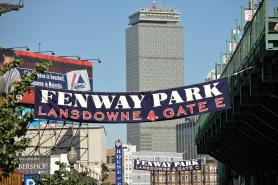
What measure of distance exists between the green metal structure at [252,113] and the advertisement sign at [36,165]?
47.3 feet

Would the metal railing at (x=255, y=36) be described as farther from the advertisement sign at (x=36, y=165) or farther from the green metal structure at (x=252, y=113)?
the advertisement sign at (x=36, y=165)

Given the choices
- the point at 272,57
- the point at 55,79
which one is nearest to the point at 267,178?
the point at 55,79

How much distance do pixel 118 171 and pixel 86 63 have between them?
3758 cm

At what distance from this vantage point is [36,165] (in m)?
82.8

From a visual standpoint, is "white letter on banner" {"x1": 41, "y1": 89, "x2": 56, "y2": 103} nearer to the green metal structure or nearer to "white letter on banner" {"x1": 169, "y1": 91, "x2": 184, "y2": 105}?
"white letter on banner" {"x1": 169, "y1": 91, "x2": 184, "y2": 105}

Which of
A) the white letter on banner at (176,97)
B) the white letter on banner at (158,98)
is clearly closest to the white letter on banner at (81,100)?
the white letter on banner at (158,98)

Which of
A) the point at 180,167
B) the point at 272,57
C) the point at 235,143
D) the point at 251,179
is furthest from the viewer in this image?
the point at 180,167

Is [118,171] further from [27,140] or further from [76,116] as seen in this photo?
[27,140]

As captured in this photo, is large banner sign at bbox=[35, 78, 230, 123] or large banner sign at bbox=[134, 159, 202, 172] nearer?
large banner sign at bbox=[35, 78, 230, 123]

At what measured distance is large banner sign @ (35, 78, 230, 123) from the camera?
3428 cm

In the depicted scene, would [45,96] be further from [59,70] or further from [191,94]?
[59,70]

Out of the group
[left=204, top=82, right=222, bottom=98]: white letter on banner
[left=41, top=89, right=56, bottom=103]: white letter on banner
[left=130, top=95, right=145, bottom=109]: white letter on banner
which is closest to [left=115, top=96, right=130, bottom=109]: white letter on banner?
[left=130, top=95, right=145, bottom=109]: white letter on banner

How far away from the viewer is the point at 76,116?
3438 centimetres

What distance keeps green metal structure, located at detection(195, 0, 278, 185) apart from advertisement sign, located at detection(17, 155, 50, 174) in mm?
14418
